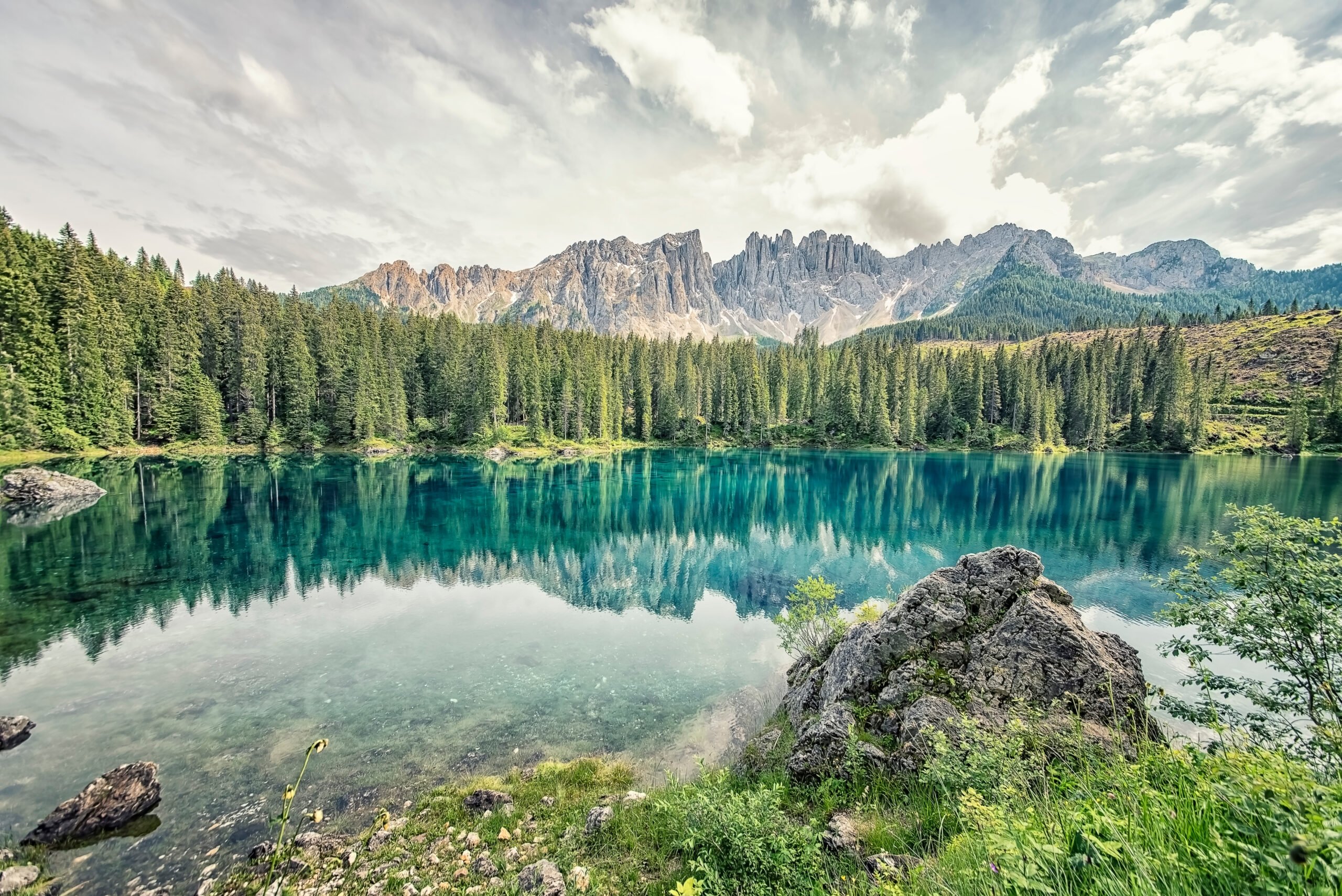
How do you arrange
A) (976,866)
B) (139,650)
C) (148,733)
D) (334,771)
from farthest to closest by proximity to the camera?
(139,650)
(148,733)
(334,771)
(976,866)

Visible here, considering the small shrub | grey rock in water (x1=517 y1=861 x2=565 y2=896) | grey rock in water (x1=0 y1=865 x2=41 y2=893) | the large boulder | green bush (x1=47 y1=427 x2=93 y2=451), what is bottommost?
grey rock in water (x1=0 y1=865 x2=41 y2=893)

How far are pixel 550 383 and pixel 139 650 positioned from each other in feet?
277

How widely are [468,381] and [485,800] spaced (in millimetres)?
91388

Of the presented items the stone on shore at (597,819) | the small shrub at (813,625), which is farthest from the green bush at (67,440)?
the small shrub at (813,625)

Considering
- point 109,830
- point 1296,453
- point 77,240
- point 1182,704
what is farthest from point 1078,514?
point 77,240

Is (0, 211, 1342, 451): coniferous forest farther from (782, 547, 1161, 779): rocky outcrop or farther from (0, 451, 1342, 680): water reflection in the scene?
(782, 547, 1161, 779): rocky outcrop

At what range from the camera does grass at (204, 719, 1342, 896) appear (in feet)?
12.5

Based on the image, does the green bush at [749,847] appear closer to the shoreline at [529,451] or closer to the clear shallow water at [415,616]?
the clear shallow water at [415,616]

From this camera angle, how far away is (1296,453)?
313 feet

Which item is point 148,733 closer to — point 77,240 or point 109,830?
point 109,830

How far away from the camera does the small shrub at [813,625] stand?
51.8ft

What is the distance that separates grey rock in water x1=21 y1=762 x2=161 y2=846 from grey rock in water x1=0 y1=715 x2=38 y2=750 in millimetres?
4212

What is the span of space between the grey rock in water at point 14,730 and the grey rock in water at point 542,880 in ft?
44.4

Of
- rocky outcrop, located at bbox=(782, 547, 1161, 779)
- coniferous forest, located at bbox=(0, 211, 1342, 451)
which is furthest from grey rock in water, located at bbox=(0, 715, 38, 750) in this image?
coniferous forest, located at bbox=(0, 211, 1342, 451)
